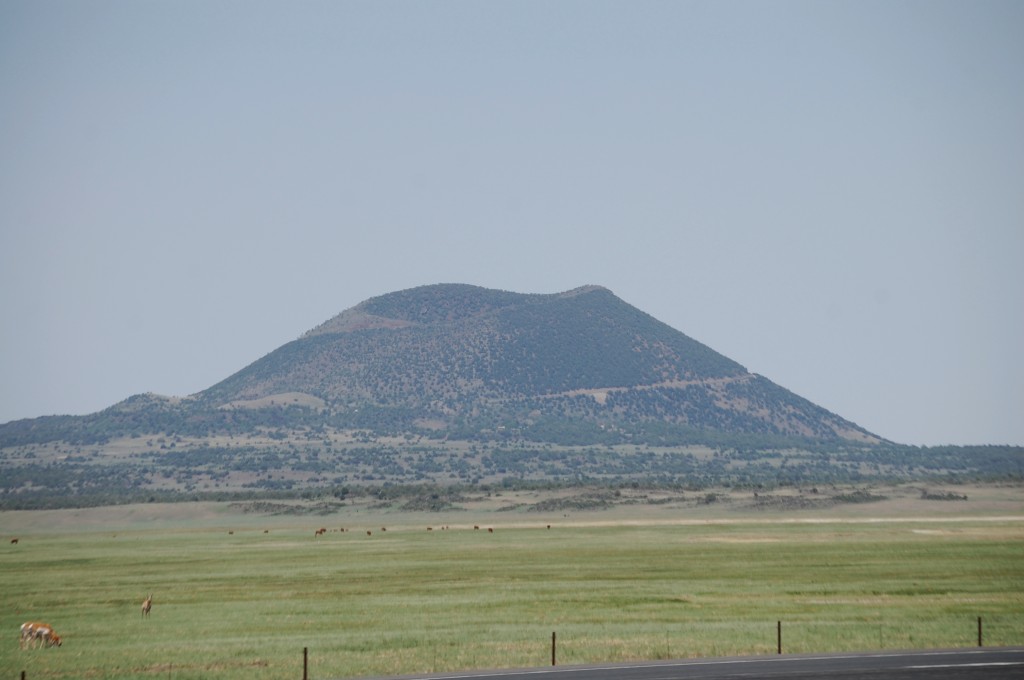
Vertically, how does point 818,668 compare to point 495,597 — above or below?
above

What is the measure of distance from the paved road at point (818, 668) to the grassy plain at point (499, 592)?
2.59 metres

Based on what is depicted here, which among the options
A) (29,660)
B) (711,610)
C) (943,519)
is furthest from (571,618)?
(943,519)

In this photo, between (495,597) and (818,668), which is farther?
(495,597)

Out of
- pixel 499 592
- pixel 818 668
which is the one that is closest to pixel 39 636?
pixel 499 592

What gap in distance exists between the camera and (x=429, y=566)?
8562cm

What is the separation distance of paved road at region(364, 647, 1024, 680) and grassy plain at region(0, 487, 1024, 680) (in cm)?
259

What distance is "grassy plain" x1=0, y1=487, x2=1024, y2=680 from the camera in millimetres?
46500

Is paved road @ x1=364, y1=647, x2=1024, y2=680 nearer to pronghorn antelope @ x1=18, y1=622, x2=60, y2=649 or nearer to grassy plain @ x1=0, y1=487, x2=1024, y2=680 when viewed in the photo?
grassy plain @ x1=0, y1=487, x2=1024, y2=680

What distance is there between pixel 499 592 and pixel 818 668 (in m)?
30.9

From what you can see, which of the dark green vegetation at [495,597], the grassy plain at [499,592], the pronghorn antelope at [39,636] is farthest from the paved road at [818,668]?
the pronghorn antelope at [39,636]

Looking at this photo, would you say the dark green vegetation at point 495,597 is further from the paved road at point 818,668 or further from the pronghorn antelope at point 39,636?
the paved road at point 818,668

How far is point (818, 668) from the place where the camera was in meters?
39.4

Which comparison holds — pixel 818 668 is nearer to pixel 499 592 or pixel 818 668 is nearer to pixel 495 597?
pixel 495 597

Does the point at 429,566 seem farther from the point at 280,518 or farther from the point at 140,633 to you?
the point at 280,518
